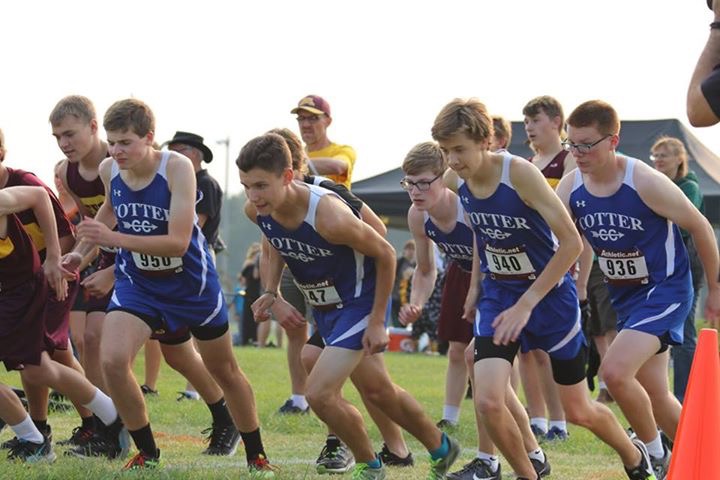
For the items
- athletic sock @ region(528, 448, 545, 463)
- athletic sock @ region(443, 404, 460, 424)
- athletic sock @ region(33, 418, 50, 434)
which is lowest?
athletic sock @ region(443, 404, 460, 424)

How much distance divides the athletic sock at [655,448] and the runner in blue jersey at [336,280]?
3.42 ft

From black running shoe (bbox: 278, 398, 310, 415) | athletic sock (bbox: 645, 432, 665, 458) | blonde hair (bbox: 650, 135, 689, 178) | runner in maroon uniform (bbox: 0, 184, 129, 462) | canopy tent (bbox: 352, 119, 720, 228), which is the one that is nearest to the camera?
athletic sock (bbox: 645, 432, 665, 458)

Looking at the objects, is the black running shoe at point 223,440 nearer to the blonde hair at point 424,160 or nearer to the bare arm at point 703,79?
the blonde hair at point 424,160

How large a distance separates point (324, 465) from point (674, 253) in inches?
87.4

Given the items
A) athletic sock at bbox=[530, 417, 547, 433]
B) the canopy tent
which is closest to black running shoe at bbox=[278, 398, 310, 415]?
athletic sock at bbox=[530, 417, 547, 433]

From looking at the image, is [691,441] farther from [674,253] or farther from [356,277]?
[356,277]

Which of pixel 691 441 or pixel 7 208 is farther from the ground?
pixel 7 208

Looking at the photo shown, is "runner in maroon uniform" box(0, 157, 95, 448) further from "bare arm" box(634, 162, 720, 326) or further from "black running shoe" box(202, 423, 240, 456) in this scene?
"bare arm" box(634, 162, 720, 326)

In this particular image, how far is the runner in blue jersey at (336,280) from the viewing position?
6.05m

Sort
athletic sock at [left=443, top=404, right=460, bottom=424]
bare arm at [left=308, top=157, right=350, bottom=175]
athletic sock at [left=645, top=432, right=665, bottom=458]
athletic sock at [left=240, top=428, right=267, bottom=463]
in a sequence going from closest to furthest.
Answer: athletic sock at [left=645, top=432, right=665, bottom=458], athletic sock at [left=240, top=428, right=267, bottom=463], bare arm at [left=308, top=157, right=350, bottom=175], athletic sock at [left=443, top=404, right=460, bottom=424]

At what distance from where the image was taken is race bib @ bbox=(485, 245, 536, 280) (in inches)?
241

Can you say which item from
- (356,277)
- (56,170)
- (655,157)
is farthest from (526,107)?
(56,170)

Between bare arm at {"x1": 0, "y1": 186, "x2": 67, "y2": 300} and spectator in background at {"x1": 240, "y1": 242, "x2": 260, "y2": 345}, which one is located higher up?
bare arm at {"x1": 0, "y1": 186, "x2": 67, "y2": 300}

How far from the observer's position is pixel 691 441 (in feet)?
16.8
